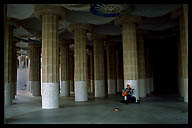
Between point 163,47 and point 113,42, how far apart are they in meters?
14.2

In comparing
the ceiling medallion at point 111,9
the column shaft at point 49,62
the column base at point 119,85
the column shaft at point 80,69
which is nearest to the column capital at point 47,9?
the column shaft at point 49,62

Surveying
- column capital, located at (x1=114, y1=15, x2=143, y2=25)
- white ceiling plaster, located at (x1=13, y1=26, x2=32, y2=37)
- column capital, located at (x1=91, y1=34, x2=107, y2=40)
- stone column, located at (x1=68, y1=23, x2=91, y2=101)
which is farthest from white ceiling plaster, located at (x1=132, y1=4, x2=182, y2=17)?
white ceiling plaster, located at (x1=13, y1=26, x2=32, y2=37)

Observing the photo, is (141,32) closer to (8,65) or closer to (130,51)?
(130,51)

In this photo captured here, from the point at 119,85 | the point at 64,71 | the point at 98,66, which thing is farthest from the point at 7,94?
the point at 119,85

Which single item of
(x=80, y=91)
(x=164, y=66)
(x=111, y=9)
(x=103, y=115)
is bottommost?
(x=103, y=115)

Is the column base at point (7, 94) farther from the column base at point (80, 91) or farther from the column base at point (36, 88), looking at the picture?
the column base at point (36, 88)

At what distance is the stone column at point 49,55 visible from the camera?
16484 millimetres

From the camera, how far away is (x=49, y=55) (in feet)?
54.7

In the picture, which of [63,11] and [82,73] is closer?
[63,11]

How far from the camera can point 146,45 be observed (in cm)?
3488

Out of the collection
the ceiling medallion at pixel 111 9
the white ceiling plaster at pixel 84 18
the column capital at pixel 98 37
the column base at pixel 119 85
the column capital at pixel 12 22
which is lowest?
the column base at pixel 119 85

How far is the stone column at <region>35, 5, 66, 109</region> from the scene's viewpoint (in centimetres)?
1648
